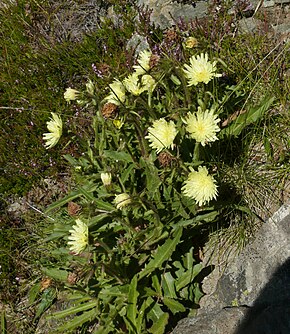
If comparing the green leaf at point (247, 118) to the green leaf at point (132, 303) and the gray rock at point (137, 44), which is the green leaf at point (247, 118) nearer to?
the green leaf at point (132, 303)

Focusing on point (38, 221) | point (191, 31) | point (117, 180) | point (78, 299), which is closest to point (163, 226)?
point (117, 180)

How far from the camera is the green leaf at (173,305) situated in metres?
2.86

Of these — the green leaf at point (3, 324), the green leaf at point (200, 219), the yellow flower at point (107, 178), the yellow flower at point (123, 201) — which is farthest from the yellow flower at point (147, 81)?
the green leaf at point (3, 324)

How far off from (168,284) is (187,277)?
0.37 ft

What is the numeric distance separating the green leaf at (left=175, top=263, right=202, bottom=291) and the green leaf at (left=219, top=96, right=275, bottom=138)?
0.80 meters

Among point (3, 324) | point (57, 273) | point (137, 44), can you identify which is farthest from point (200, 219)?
point (137, 44)

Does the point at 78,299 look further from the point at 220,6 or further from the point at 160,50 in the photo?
the point at 220,6

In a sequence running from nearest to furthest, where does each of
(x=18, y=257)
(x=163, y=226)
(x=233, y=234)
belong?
(x=163, y=226)
(x=233, y=234)
(x=18, y=257)

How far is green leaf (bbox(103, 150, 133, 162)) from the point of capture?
3100mm

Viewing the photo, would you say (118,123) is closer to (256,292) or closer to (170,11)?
(256,292)

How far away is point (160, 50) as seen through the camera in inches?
159

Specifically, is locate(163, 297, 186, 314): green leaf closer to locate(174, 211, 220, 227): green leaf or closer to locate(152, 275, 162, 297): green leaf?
locate(152, 275, 162, 297): green leaf

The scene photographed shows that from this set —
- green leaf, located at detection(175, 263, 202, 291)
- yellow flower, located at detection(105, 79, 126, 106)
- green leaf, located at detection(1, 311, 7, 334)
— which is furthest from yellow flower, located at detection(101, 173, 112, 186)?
green leaf, located at detection(1, 311, 7, 334)

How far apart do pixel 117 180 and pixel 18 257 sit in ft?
4.24
